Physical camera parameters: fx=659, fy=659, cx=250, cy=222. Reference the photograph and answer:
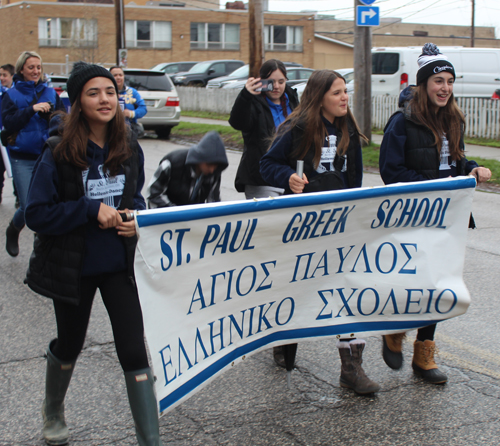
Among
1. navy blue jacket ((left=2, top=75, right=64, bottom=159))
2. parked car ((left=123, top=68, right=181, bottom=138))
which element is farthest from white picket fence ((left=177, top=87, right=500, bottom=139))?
navy blue jacket ((left=2, top=75, right=64, bottom=159))

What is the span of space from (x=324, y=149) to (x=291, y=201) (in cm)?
79

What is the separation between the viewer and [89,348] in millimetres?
4328

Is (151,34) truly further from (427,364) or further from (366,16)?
(427,364)

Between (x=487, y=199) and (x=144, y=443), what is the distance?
777 cm

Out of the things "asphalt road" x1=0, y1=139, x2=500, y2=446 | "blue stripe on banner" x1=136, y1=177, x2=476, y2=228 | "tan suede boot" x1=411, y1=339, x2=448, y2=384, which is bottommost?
"asphalt road" x1=0, y1=139, x2=500, y2=446

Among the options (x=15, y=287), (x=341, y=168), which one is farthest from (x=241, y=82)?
(x=341, y=168)

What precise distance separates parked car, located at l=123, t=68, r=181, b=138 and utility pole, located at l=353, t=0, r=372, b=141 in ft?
18.4

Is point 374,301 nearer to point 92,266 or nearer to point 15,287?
point 92,266

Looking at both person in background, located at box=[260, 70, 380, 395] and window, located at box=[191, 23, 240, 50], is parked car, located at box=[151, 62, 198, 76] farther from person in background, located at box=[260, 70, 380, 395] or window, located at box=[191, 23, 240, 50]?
person in background, located at box=[260, 70, 380, 395]

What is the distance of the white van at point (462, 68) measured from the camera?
19172 millimetres

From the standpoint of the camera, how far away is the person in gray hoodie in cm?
318

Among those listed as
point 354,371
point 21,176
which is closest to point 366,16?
point 21,176

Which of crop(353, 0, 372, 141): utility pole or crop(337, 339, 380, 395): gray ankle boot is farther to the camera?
crop(353, 0, 372, 141): utility pole

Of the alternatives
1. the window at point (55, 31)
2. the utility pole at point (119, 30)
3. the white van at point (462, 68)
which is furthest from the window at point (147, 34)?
the white van at point (462, 68)
